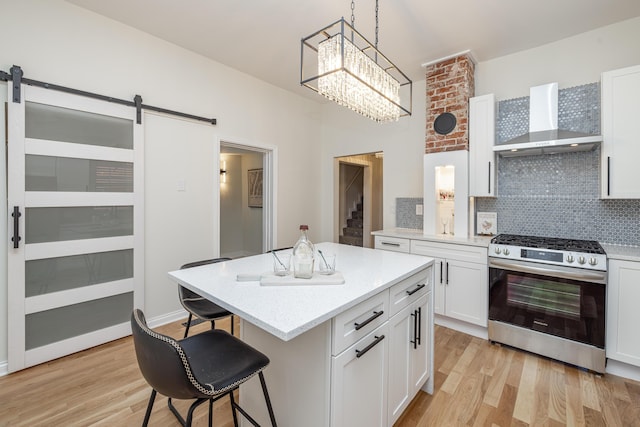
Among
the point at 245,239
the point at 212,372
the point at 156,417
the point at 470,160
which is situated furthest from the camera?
the point at 245,239

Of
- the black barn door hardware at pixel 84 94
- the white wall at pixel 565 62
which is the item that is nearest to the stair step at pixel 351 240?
the white wall at pixel 565 62

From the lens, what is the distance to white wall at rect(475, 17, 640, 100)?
256 cm

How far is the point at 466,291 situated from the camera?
9.32 feet

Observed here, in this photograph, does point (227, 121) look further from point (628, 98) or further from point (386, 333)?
point (628, 98)

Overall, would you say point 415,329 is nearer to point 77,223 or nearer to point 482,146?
point 482,146

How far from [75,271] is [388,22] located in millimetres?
3500

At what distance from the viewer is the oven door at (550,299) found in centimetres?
218

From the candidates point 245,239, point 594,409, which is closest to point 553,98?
point 594,409

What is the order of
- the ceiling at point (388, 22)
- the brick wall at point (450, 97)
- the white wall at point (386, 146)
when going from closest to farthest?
1. the ceiling at point (388, 22)
2. the brick wall at point (450, 97)
3. the white wall at point (386, 146)

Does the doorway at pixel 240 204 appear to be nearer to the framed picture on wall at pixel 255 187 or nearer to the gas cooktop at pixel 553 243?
the framed picture on wall at pixel 255 187

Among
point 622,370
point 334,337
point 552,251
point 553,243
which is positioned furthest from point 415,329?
point 622,370

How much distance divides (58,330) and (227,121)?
2599 millimetres

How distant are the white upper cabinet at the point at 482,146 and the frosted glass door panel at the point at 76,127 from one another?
11.3 feet

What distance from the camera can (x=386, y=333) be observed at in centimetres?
151
